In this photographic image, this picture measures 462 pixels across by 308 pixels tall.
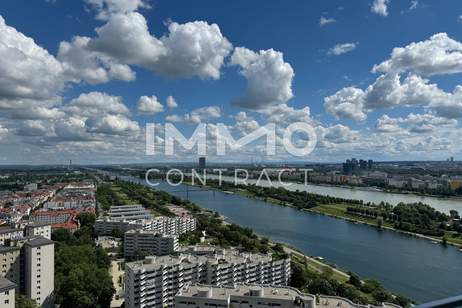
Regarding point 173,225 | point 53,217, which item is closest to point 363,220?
point 173,225

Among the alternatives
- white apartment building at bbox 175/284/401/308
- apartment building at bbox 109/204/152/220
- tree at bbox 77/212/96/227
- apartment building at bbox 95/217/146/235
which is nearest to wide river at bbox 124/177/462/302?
white apartment building at bbox 175/284/401/308

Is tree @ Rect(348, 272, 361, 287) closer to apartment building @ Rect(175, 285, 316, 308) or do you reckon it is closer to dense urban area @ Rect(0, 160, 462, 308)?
dense urban area @ Rect(0, 160, 462, 308)

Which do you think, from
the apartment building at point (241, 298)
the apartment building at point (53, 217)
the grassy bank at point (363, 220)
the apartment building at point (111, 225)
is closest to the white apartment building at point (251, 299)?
Result: the apartment building at point (241, 298)

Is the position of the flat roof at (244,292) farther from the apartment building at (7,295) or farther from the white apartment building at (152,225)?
the white apartment building at (152,225)

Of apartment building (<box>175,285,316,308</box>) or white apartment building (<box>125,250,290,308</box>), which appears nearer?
apartment building (<box>175,285,316,308</box>)


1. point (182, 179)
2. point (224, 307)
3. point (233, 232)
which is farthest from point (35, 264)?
point (182, 179)

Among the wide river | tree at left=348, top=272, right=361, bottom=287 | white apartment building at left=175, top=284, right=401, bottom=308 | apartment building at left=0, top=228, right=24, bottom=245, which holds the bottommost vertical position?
the wide river

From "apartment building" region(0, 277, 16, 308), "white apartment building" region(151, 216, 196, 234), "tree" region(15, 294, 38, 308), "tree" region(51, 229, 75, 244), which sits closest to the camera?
"apartment building" region(0, 277, 16, 308)
